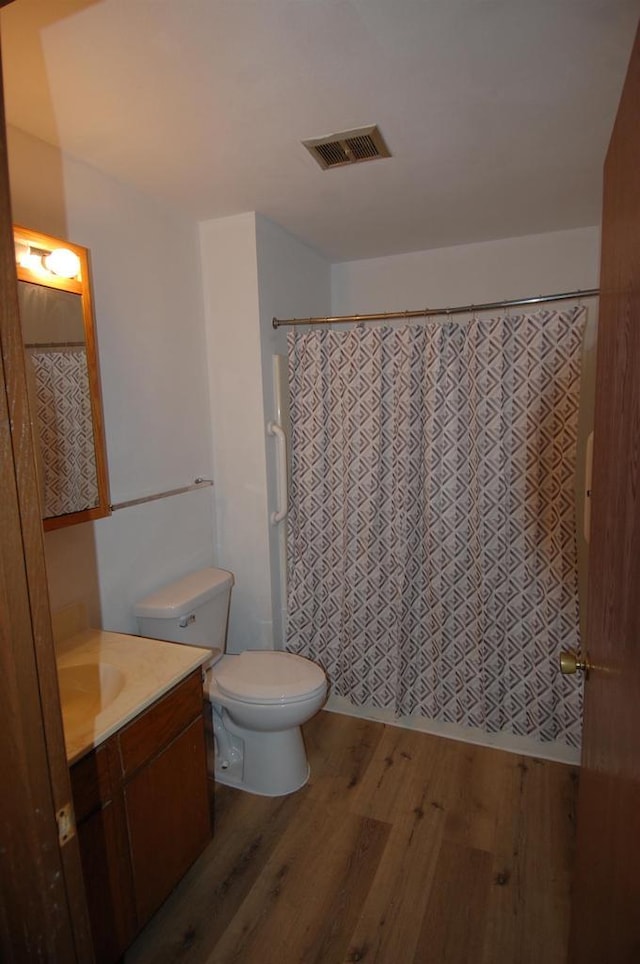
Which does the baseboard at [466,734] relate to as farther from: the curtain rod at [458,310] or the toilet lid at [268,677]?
the curtain rod at [458,310]

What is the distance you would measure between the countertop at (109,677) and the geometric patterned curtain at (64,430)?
0.45 metres

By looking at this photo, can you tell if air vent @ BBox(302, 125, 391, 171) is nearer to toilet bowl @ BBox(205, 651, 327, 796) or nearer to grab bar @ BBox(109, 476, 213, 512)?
grab bar @ BBox(109, 476, 213, 512)

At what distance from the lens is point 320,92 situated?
1.34 m

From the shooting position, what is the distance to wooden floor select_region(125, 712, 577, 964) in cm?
145

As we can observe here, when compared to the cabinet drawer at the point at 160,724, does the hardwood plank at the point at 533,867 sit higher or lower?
lower

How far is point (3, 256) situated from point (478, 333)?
1.82 m

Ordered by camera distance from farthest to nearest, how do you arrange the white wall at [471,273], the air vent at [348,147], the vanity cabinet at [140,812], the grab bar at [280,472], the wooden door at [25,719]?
the white wall at [471,273]
the grab bar at [280,472]
the air vent at [348,147]
the vanity cabinet at [140,812]
the wooden door at [25,719]

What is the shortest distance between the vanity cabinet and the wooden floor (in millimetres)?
197

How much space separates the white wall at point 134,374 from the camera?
1.63 m

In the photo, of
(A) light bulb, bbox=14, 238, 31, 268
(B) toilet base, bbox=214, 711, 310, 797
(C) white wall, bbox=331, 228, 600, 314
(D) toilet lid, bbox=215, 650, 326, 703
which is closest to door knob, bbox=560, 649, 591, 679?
(D) toilet lid, bbox=215, 650, 326, 703

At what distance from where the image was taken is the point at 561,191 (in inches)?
80.0

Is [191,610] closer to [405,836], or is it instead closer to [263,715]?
[263,715]

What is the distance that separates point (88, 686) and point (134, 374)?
1099mm

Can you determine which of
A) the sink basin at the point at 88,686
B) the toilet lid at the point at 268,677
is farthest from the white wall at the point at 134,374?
the toilet lid at the point at 268,677
